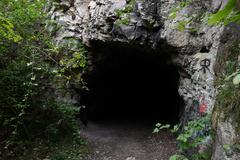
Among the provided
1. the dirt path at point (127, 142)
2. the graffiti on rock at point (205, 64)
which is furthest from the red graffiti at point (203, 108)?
the dirt path at point (127, 142)

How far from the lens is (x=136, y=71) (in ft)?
41.2

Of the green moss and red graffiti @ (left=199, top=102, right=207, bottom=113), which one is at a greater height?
the green moss

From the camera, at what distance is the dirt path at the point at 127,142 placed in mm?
7277

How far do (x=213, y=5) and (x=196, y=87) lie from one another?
2084mm

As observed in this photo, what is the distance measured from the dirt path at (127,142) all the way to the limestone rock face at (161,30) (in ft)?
4.00

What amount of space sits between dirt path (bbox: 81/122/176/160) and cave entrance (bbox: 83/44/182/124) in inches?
52.9

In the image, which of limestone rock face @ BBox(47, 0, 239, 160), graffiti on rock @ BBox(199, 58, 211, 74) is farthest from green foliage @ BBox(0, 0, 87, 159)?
graffiti on rock @ BBox(199, 58, 211, 74)

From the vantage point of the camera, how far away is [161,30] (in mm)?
7691

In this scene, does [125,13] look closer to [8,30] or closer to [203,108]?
[203,108]

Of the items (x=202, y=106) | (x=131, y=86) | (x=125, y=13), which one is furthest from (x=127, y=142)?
(x=131, y=86)

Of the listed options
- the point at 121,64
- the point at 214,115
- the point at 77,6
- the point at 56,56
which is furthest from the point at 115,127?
the point at 214,115

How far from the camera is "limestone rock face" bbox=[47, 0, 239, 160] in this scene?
6.37m

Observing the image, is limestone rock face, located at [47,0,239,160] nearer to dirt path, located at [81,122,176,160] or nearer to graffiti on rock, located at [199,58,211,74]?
graffiti on rock, located at [199,58,211,74]

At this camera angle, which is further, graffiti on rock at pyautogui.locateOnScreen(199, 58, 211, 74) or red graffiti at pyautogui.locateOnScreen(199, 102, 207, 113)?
graffiti on rock at pyautogui.locateOnScreen(199, 58, 211, 74)
